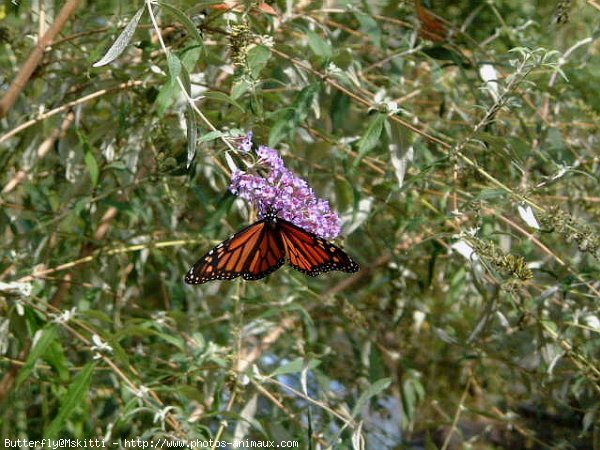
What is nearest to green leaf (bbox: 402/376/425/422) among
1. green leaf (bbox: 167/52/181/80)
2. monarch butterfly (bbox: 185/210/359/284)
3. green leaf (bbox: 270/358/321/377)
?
green leaf (bbox: 270/358/321/377)

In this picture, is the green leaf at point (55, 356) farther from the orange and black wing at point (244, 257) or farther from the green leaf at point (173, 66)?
the green leaf at point (173, 66)

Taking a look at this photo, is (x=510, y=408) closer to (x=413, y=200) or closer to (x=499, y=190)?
(x=413, y=200)

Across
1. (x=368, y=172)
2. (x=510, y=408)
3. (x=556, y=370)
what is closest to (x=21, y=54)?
(x=368, y=172)

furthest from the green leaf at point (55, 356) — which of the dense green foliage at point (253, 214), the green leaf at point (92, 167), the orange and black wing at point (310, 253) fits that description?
the orange and black wing at point (310, 253)

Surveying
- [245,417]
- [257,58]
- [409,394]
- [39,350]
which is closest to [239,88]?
[257,58]

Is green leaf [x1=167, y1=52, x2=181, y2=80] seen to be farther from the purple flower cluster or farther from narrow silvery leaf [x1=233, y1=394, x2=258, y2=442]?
narrow silvery leaf [x1=233, y1=394, x2=258, y2=442]

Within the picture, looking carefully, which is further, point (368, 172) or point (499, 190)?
point (368, 172)
